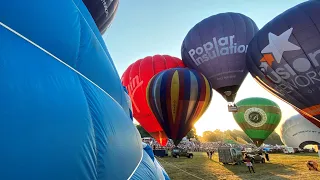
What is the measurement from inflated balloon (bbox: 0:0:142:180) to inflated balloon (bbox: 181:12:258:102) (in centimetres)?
969

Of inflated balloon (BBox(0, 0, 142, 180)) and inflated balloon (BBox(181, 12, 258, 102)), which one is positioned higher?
inflated balloon (BBox(181, 12, 258, 102))

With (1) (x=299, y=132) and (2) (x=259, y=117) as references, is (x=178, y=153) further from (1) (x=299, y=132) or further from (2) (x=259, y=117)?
(1) (x=299, y=132)

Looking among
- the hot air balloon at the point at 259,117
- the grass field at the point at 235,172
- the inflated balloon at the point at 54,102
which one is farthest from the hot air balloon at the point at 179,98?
the hot air balloon at the point at 259,117

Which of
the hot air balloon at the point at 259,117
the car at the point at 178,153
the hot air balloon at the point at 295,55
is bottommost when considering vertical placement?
the car at the point at 178,153

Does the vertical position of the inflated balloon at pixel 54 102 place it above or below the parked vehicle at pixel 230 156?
above

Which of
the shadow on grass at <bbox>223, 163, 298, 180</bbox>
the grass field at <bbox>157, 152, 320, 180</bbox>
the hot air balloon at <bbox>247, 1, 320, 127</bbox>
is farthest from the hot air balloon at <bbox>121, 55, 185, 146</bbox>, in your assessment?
the hot air balloon at <bbox>247, 1, 320, 127</bbox>

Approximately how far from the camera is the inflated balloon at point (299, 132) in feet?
84.1

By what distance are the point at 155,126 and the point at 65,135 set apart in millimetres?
12633

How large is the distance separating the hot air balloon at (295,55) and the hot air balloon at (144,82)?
6.38 m

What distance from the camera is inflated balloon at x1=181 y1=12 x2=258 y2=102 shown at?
11.0 metres

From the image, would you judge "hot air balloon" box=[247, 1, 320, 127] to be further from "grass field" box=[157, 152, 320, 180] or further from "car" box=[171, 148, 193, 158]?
"car" box=[171, 148, 193, 158]

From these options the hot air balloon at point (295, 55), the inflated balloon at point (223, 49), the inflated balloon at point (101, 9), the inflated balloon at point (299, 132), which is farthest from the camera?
the inflated balloon at point (299, 132)

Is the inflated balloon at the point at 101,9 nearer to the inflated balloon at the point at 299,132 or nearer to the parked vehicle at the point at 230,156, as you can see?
the parked vehicle at the point at 230,156

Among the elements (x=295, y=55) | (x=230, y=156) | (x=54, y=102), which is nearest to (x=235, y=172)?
(x=230, y=156)
